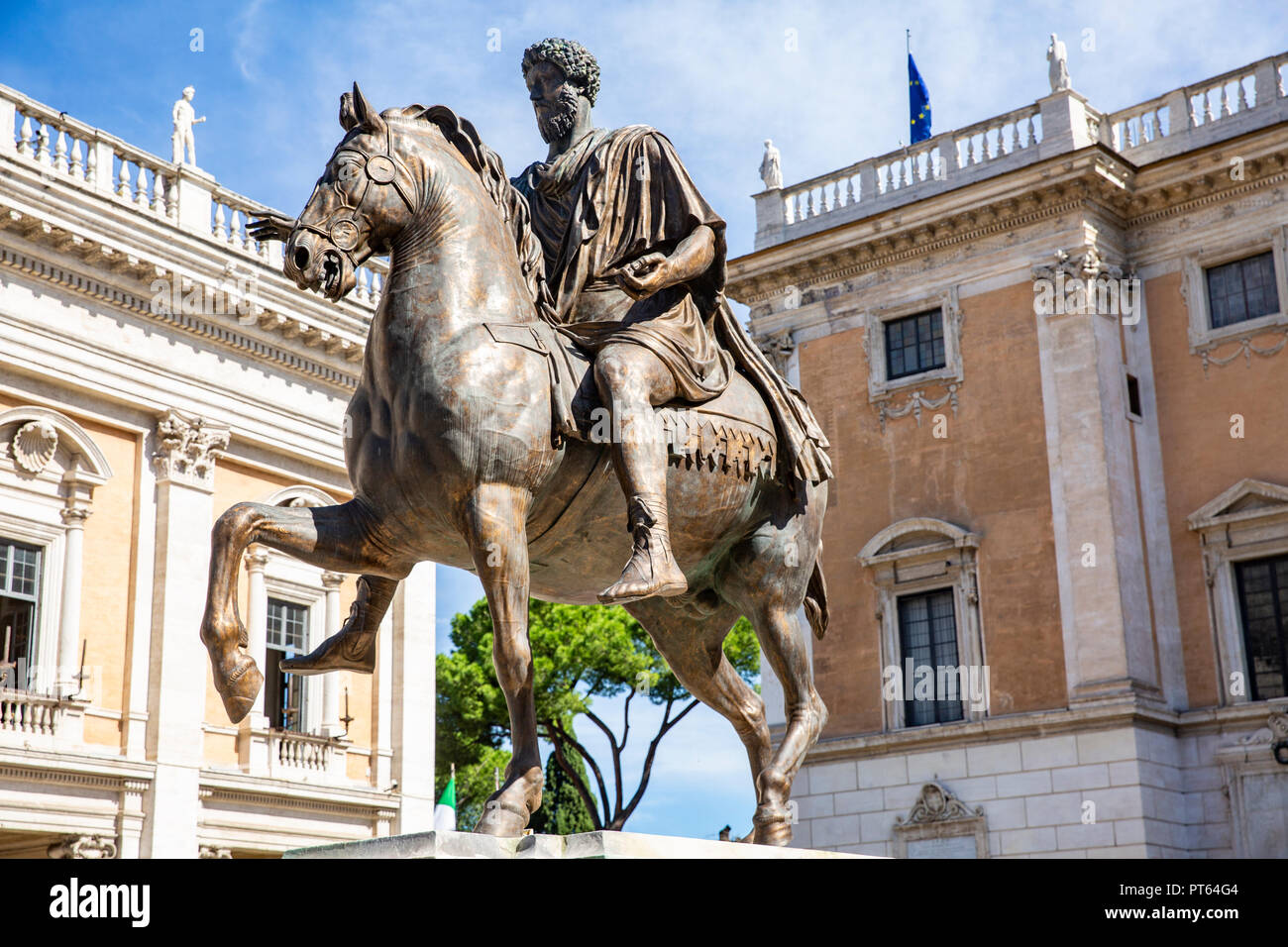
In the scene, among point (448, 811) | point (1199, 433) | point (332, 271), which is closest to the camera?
point (332, 271)

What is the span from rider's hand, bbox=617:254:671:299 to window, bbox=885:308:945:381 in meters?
21.6

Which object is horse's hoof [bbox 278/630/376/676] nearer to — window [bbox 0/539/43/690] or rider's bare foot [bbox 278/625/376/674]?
rider's bare foot [bbox 278/625/376/674]

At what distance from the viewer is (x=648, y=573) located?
16.3 ft

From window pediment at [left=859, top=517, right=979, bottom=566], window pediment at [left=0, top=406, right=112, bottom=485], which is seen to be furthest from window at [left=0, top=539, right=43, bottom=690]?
window pediment at [left=859, top=517, right=979, bottom=566]

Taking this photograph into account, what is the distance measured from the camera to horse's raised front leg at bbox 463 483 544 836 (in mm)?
4820

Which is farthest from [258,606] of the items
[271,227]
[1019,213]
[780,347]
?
[271,227]

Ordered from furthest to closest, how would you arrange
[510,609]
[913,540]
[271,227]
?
1. [913,540]
2. [271,227]
3. [510,609]

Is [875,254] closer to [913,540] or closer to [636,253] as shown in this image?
[913,540]

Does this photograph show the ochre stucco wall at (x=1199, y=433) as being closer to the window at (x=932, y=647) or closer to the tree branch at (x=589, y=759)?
the window at (x=932, y=647)

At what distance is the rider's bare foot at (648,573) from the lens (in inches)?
193

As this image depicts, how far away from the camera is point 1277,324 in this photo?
23.2 metres

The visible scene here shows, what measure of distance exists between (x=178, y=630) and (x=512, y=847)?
16462mm

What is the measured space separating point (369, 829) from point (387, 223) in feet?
59.8
